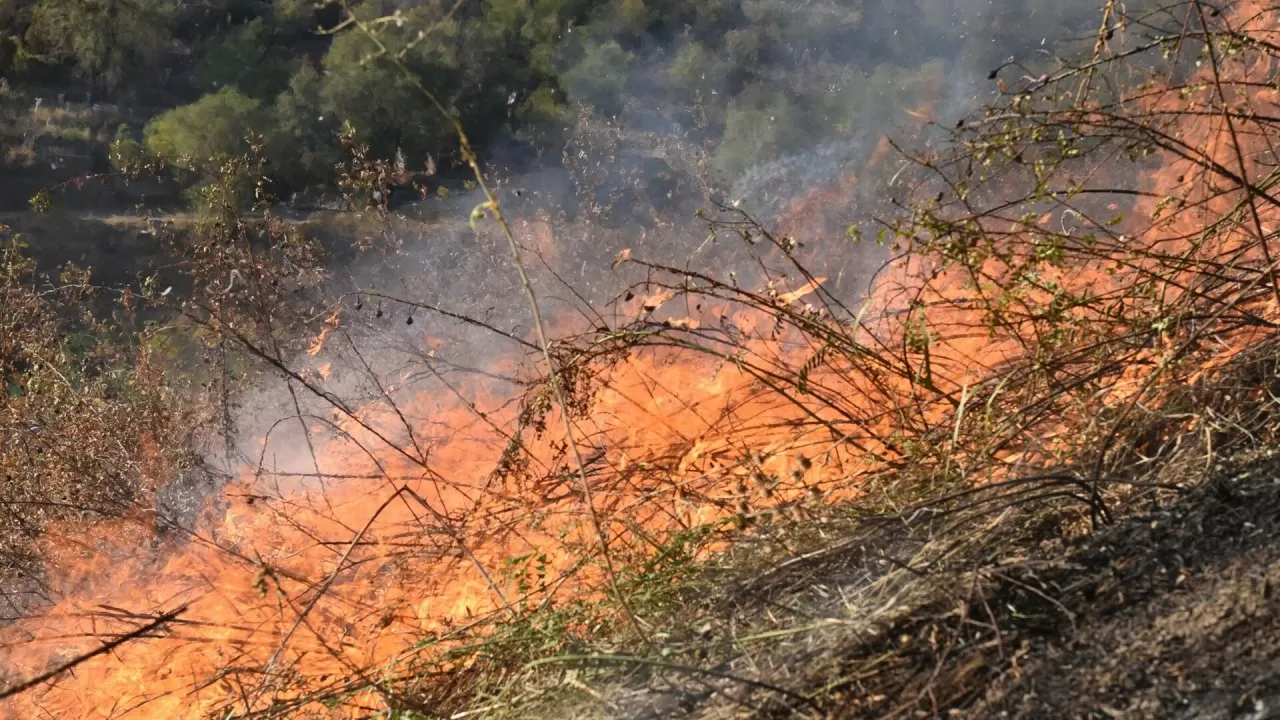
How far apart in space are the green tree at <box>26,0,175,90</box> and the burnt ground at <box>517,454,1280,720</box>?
1103cm

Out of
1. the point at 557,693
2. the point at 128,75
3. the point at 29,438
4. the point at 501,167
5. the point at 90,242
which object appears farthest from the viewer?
the point at 128,75

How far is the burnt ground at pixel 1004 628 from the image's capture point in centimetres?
188

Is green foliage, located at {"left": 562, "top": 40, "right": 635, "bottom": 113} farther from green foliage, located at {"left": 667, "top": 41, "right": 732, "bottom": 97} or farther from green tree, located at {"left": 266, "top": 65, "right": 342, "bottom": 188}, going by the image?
green tree, located at {"left": 266, "top": 65, "right": 342, "bottom": 188}

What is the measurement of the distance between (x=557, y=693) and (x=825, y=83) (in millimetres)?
7352

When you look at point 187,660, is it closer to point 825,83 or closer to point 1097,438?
point 1097,438

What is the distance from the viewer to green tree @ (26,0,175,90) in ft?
36.6

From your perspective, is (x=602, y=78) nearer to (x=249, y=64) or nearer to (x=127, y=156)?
(x=249, y=64)

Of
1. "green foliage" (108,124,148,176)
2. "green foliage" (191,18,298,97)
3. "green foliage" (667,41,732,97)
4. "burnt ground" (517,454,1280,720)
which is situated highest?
"green foliage" (191,18,298,97)

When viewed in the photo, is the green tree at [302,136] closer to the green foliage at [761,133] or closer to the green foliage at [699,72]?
the green foliage at [699,72]

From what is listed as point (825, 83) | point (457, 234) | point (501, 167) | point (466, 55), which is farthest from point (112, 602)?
point (825, 83)

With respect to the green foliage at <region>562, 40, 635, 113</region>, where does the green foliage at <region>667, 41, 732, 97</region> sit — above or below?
below

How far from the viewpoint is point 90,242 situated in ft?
33.7

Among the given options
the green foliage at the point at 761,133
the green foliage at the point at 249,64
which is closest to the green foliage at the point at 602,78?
the green foliage at the point at 761,133

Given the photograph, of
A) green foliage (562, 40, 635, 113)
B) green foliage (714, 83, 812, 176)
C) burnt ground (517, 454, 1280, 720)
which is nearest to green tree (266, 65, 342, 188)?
green foliage (562, 40, 635, 113)
